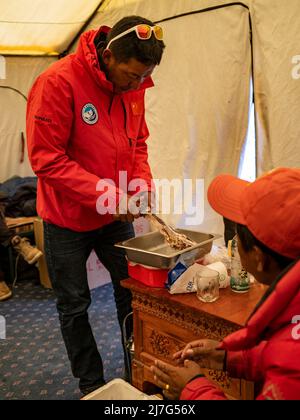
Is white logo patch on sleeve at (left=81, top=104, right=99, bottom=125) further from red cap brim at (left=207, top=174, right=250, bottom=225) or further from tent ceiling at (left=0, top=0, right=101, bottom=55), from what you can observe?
tent ceiling at (left=0, top=0, right=101, bottom=55)

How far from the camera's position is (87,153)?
156 centimetres

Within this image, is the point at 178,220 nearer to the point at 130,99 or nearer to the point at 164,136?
the point at 164,136

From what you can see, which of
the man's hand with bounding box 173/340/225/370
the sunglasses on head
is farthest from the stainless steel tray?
the sunglasses on head

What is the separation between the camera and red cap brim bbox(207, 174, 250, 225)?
0.99 metres

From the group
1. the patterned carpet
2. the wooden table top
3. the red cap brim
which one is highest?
the red cap brim

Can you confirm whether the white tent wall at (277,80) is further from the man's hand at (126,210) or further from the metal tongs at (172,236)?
the man's hand at (126,210)

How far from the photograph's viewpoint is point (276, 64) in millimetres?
2189

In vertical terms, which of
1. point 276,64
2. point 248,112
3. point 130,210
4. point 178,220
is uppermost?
point 276,64

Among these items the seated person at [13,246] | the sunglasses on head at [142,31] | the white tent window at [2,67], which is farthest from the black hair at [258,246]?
the white tent window at [2,67]

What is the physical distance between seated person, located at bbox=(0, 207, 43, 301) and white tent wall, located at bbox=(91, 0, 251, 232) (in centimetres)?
108

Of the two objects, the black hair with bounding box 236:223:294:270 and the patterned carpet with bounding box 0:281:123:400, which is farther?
the patterned carpet with bounding box 0:281:123:400

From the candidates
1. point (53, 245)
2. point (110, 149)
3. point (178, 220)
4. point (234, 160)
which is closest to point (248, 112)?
point (234, 160)

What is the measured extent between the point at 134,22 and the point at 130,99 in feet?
1.13

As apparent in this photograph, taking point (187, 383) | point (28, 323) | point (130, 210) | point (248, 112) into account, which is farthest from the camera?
point (28, 323)
